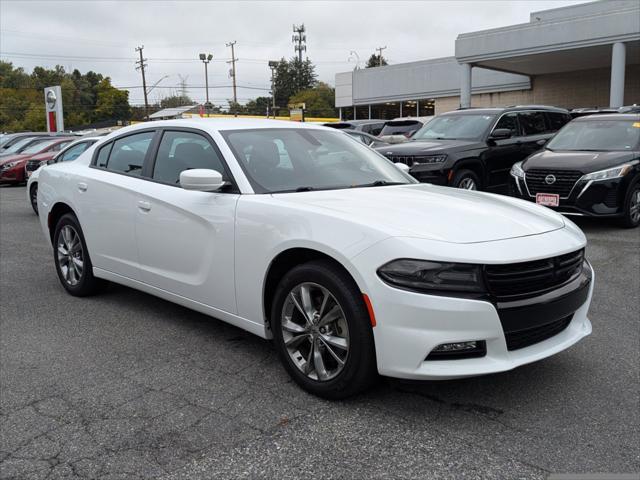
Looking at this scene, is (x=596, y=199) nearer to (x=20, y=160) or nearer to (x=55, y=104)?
(x=20, y=160)

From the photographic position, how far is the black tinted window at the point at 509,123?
11305mm

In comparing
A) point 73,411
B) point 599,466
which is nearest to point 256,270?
point 73,411

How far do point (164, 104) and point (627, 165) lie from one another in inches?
3834

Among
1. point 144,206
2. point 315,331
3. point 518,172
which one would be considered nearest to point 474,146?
point 518,172

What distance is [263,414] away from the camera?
3.41 m

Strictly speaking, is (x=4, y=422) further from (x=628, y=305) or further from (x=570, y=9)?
(x=570, y=9)

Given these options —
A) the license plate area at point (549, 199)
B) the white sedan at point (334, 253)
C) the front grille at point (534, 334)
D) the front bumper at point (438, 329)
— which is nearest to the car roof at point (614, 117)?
the license plate area at point (549, 199)

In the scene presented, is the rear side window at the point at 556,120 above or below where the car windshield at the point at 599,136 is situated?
above

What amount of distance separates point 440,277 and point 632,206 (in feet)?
23.6

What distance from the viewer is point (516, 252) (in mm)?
3283

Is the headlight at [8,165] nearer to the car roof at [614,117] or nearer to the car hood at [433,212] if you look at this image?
the car roof at [614,117]

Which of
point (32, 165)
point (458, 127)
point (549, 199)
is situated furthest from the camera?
point (32, 165)

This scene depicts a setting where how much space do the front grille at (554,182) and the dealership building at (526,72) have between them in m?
16.0

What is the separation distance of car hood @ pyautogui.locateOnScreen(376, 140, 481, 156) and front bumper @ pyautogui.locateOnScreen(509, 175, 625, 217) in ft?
6.58
